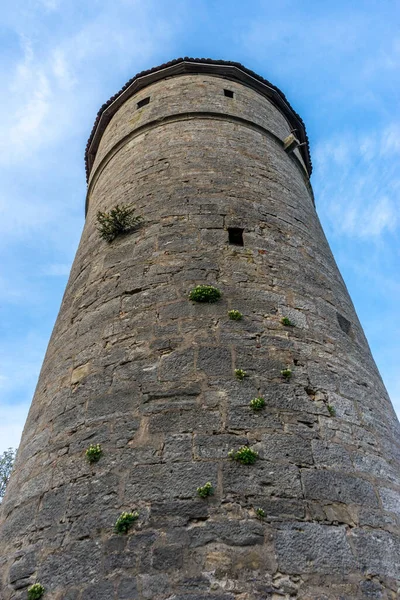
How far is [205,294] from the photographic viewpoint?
175 inches

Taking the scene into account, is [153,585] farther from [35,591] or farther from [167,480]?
[35,591]

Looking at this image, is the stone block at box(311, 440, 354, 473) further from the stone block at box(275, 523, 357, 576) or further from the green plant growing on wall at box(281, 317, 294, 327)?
the green plant growing on wall at box(281, 317, 294, 327)

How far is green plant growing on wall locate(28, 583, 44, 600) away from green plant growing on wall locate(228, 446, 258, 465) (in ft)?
4.71

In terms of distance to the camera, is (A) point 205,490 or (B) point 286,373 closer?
(A) point 205,490

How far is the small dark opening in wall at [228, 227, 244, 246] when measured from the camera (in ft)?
17.1

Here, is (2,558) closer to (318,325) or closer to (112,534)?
(112,534)

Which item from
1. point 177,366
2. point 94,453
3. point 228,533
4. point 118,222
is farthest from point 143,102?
point 228,533

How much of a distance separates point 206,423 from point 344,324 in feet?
7.52

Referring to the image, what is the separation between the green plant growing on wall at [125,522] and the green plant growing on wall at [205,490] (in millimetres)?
421

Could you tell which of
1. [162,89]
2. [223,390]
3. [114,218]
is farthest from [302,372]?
[162,89]

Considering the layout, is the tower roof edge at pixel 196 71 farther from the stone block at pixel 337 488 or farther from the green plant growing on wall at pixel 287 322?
the stone block at pixel 337 488

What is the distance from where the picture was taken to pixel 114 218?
18.6 feet

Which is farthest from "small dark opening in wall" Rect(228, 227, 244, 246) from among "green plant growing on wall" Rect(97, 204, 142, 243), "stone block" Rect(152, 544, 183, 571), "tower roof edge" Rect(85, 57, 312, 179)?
"tower roof edge" Rect(85, 57, 312, 179)

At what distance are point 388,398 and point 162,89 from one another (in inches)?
266
